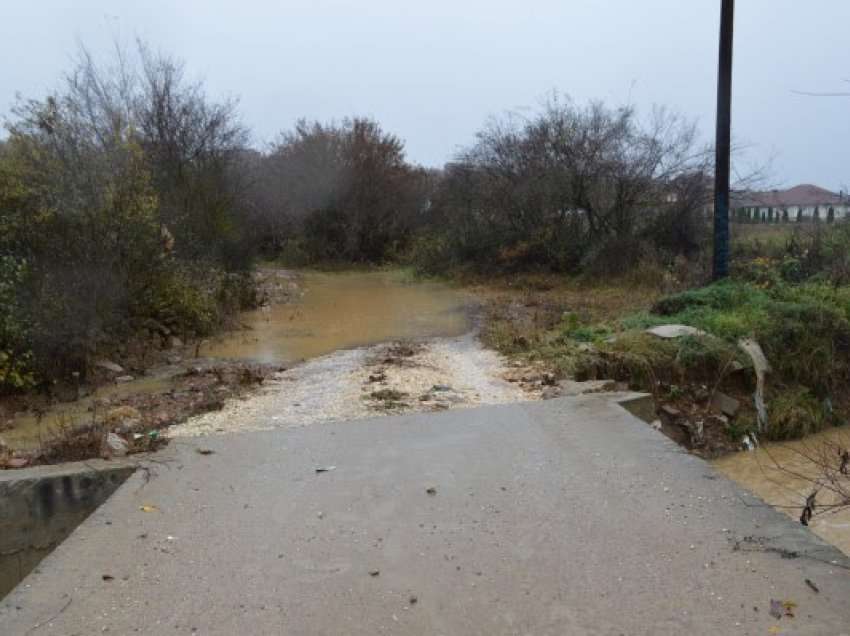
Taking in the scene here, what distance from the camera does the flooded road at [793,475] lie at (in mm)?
5711

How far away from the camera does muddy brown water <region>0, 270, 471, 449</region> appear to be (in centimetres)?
777

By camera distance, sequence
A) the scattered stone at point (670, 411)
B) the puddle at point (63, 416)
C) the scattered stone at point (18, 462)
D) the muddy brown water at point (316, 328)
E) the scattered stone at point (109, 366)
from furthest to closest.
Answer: the scattered stone at point (109, 366) → the scattered stone at point (670, 411) → the muddy brown water at point (316, 328) → the puddle at point (63, 416) → the scattered stone at point (18, 462)

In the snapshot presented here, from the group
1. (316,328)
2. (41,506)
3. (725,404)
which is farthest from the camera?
(316,328)

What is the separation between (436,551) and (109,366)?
24.1 feet

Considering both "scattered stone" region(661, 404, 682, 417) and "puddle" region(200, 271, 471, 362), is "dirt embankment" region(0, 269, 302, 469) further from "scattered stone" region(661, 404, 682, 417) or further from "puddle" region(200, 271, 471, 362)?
"scattered stone" region(661, 404, 682, 417)

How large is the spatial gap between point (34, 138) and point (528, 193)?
13.6m

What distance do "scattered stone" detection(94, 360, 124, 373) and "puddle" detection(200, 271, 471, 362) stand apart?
1.54 meters

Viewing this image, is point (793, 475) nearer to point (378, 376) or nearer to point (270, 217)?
point (378, 376)

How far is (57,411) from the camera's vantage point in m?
7.97

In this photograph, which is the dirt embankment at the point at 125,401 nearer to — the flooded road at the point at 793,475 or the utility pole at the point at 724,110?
the flooded road at the point at 793,475

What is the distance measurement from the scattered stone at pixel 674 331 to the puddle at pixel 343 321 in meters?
4.26

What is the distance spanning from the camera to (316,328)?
45.3ft

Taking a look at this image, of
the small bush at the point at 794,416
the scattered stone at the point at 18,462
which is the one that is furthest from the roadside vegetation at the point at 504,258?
the scattered stone at the point at 18,462

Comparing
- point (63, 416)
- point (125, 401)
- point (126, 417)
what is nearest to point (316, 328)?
point (125, 401)
